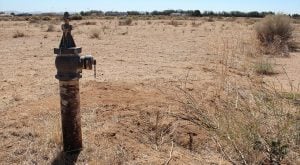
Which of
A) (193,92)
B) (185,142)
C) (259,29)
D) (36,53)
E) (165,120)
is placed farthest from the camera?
(259,29)

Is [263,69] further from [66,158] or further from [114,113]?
[66,158]

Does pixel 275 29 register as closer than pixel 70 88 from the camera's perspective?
No

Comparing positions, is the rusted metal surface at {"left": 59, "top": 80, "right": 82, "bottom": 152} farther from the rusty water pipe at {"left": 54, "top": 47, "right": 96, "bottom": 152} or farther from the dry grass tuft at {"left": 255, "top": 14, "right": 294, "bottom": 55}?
the dry grass tuft at {"left": 255, "top": 14, "right": 294, "bottom": 55}

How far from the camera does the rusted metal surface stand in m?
3.70

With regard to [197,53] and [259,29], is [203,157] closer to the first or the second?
[197,53]

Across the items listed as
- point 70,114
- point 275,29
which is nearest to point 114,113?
point 70,114

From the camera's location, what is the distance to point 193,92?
6.27m

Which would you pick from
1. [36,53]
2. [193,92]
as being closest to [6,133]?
[193,92]

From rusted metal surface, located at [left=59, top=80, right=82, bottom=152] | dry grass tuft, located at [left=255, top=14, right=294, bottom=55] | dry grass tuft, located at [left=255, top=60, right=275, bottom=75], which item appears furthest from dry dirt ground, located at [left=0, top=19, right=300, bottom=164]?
dry grass tuft, located at [left=255, top=14, right=294, bottom=55]

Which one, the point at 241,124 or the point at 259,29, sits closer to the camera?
the point at 241,124

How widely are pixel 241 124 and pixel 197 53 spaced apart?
27.0 ft

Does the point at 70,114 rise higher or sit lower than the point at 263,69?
higher

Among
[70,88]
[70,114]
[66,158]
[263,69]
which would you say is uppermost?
[70,88]

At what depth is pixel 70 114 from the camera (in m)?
3.76
